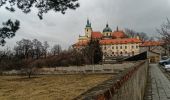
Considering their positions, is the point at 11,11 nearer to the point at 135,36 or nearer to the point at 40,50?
the point at 40,50

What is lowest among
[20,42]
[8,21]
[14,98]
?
[14,98]

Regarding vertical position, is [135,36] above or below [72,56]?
above

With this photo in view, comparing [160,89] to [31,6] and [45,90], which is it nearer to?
[31,6]

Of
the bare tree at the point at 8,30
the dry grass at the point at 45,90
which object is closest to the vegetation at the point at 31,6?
the bare tree at the point at 8,30

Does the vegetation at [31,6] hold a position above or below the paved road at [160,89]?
above

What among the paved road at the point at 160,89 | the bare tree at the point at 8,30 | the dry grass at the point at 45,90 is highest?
the bare tree at the point at 8,30

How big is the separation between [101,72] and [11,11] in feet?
206

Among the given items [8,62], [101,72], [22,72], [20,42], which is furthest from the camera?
[20,42]

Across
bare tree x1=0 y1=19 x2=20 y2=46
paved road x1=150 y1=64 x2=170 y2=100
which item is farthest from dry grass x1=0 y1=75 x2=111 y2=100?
bare tree x1=0 y1=19 x2=20 y2=46

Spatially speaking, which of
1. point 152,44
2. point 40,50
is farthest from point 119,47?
point 40,50

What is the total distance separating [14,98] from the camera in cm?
Answer: 3550

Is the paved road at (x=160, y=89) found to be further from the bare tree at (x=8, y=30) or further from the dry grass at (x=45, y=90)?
the dry grass at (x=45, y=90)

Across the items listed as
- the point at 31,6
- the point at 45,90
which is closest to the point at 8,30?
the point at 31,6

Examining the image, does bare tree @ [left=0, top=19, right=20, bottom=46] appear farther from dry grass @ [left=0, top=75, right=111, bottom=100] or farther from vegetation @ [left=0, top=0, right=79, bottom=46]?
dry grass @ [left=0, top=75, right=111, bottom=100]
